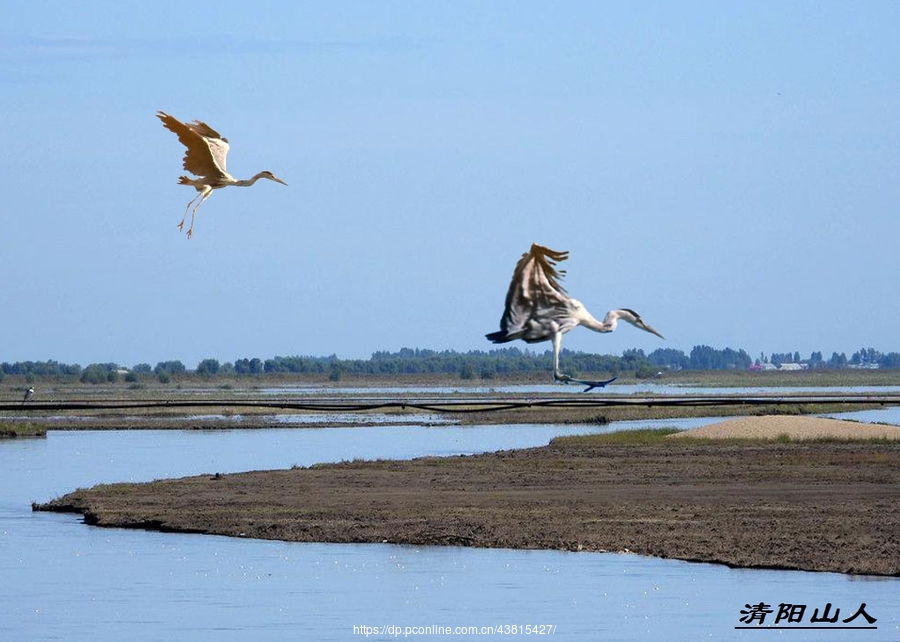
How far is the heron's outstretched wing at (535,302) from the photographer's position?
24.1 feet

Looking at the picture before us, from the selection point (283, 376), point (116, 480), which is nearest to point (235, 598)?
point (116, 480)

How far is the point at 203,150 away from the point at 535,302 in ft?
11.5

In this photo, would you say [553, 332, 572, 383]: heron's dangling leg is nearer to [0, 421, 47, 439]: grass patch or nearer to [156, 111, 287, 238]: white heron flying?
[156, 111, 287, 238]: white heron flying

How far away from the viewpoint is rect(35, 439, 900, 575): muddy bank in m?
24.3

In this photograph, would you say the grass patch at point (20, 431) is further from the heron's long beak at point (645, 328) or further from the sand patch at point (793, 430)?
the heron's long beak at point (645, 328)

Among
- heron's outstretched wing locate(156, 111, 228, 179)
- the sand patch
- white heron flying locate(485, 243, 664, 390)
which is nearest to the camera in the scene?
white heron flying locate(485, 243, 664, 390)

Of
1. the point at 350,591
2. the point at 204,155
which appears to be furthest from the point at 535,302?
the point at 350,591

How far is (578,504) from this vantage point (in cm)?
2997

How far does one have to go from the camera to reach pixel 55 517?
98.6ft

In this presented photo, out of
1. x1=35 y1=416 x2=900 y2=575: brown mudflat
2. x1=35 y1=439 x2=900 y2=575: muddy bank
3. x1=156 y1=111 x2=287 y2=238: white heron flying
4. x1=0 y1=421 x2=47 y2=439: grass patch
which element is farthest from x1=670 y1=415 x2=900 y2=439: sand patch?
x1=156 y1=111 x2=287 y2=238: white heron flying

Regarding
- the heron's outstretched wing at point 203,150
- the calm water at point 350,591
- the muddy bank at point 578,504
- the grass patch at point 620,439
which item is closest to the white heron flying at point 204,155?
the heron's outstretched wing at point 203,150

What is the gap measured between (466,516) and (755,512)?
5.37m

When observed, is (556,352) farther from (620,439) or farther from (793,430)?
(620,439)

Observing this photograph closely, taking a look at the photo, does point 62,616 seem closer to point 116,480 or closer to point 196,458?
point 116,480
